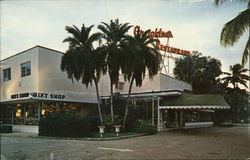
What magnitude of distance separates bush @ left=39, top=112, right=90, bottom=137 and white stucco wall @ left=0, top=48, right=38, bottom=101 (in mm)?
3931

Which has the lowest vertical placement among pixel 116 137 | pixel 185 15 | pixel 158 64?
pixel 116 137

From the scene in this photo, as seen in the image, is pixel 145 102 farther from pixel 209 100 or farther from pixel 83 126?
pixel 83 126

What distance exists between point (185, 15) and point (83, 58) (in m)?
12.9

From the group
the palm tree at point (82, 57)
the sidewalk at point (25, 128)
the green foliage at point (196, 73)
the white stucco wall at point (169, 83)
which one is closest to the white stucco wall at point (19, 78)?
the sidewalk at point (25, 128)

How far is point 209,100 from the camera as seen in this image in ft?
54.5

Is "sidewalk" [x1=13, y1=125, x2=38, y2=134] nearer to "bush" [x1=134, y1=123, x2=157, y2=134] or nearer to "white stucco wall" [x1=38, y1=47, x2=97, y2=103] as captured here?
"white stucco wall" [x1=38, y1=47, x2=97, y2=103]

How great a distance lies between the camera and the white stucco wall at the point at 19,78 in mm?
17188

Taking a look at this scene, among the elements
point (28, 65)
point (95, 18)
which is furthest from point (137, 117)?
point (95, 18)

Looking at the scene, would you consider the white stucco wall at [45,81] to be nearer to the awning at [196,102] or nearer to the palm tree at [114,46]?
the awning at [196,102]

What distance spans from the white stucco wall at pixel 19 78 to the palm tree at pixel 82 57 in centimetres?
302

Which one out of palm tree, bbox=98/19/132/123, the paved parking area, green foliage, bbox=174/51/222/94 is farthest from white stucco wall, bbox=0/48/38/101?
green foliage, bbox=174/51/222/94

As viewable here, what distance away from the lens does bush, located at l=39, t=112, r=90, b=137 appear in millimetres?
13117

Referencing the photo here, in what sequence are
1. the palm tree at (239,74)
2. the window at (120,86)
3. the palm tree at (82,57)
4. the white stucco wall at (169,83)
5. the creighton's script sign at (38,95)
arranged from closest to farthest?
the palm tree at (239,74)
the palm tree at (82,57)
the creighton's script sign at (38,95)
the white stucco wall at (169,83)
the window at (120,86)

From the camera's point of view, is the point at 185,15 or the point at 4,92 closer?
the point at 185,15
